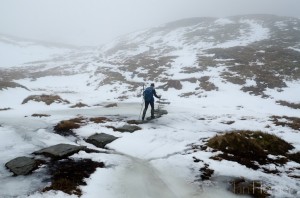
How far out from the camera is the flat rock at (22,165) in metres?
8.44

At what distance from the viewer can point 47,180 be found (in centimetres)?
802

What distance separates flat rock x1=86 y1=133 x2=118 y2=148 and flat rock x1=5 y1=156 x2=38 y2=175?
3.25 m

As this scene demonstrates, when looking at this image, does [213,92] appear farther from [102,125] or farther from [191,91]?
[102,125]

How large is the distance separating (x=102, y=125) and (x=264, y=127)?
371 inches

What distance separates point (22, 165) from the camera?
8734mm

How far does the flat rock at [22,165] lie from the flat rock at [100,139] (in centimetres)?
325

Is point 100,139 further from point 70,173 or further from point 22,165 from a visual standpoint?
point 22,165

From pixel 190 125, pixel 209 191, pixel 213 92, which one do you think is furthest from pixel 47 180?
pixel 213 92

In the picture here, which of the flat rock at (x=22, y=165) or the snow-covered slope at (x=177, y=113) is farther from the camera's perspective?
the flat rock at (x=22, y=165)

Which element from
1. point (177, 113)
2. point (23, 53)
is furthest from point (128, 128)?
point (23, 53)

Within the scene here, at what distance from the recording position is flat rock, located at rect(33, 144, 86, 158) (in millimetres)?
9938

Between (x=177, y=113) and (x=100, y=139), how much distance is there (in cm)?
851

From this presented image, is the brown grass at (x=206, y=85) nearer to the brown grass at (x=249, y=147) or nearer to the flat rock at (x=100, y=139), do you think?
the brown grass at (x=249, y=147)

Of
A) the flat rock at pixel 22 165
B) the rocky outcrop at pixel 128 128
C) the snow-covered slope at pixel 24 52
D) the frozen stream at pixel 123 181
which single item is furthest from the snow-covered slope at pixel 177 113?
the snow-covered slope at pixel 24 52
